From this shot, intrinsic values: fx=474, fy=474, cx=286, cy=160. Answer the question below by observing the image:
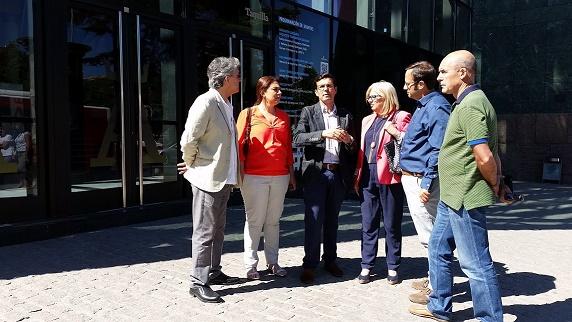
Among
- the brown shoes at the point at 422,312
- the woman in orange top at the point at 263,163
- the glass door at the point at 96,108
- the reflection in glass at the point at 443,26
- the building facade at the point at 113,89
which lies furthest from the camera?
the reflection in glass at the point at 443,26

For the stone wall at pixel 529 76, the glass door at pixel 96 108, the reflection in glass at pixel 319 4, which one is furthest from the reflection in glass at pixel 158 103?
the stone wall at pixel 529 76

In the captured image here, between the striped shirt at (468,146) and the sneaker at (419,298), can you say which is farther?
the sneaker at (419,298)

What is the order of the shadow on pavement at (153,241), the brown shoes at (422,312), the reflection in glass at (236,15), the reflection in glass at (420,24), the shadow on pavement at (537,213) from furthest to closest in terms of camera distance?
the reflection in glass at (420,24) < the reflection in glass at (236,15) < the shadow on pavement at (537,213) < the shadow on pavement at (153,241) < the brown shoes at (422,312)

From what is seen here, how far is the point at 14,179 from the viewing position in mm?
5777

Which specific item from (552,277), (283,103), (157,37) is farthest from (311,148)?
(283,103)

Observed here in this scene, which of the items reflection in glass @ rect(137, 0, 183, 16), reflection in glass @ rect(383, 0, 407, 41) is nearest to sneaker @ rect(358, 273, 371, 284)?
reflection in glass @ rect(137, 0, 183, 16)

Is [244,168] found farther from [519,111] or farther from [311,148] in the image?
[519,111]

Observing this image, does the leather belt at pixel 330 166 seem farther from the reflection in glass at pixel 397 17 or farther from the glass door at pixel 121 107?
the reflection in glass at pixel 397 17

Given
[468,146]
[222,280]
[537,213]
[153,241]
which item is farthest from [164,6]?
[537,213]

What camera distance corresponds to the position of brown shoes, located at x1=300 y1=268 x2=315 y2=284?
4.25m

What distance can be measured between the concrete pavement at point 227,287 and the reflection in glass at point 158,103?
4.06 ft

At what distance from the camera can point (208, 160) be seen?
3.81 m

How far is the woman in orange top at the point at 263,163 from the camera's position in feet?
13.7

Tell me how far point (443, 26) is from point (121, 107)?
11.4 meters
